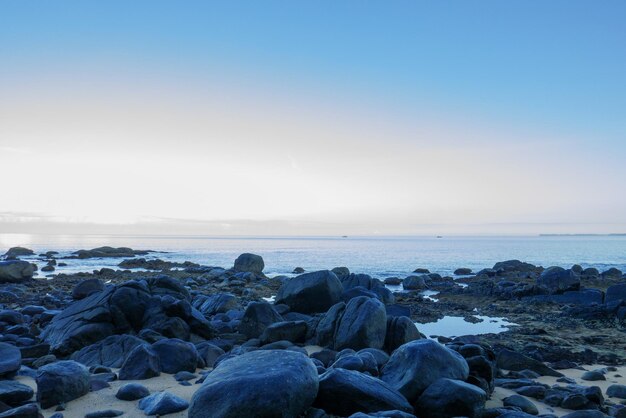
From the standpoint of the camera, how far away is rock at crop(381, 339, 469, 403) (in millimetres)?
7043

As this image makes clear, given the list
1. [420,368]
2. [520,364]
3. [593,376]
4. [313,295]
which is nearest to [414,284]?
[313,295]

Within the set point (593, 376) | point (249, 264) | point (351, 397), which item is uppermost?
point (351, 397)

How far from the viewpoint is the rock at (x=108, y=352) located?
384 inches

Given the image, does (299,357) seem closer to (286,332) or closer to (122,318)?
(286,332)

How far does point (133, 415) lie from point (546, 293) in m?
23.2

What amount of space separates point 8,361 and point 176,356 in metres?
2.94

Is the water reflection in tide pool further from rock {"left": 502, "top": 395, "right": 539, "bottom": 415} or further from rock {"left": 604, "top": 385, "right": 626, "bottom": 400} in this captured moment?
rock {"left": 502, "top": 395, "right": 539, "bottom": 415}

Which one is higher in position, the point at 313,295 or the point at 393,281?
the point at 313,295

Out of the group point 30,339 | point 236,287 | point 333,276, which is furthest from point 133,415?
point 236,287

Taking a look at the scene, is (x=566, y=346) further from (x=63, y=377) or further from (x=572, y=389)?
(x=63, y=377)

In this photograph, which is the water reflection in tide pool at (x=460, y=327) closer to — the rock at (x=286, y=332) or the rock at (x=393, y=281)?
the rock at (x=286, y=332)

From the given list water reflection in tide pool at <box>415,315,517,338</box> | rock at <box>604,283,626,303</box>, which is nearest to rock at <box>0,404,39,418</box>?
water reflection in tide pool at <box>415,315,517,338</box>

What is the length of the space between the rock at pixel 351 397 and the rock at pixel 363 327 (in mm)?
4276

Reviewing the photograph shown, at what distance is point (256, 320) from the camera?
43.0 ft
